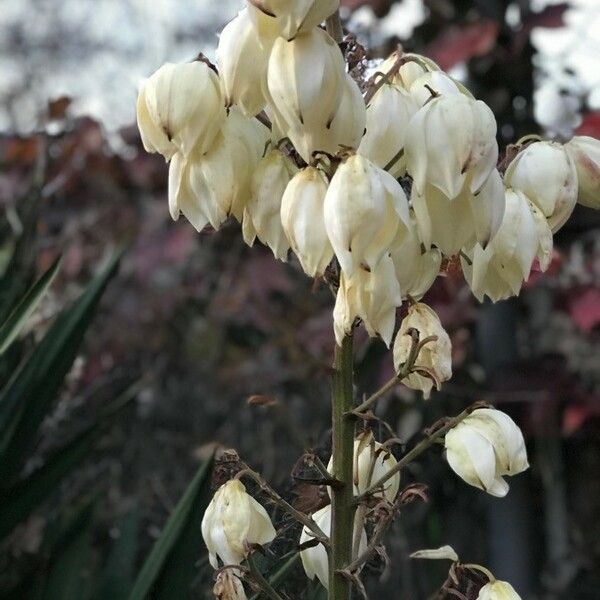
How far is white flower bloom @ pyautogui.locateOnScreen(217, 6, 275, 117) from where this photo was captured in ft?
2.07

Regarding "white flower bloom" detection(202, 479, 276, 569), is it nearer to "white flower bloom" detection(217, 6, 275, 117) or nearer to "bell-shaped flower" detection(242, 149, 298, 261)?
"bell-shaped flower" detection(242, 149, 298, 261)

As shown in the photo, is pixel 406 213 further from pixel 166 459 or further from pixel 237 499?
pixel 166 459

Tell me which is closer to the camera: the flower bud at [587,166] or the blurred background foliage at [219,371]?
the flower bud at [587,166]

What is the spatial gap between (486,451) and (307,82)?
279 millimetres

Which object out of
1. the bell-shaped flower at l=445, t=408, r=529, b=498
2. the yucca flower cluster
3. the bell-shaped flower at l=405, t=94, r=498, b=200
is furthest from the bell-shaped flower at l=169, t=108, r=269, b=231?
the bell-shaped flower at l=445, t=408, r=529, b=498

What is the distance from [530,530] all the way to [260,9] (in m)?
1.54

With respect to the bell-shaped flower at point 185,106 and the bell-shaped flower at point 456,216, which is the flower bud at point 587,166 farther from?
the bell-shaped flower at point 185,106

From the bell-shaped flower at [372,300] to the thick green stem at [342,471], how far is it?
6 centimetres

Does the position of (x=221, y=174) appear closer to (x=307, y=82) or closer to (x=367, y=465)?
(x=307, y=82)

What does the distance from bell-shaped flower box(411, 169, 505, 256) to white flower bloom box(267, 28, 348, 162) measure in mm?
81

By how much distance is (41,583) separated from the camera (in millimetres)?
1403

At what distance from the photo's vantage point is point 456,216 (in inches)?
24.9

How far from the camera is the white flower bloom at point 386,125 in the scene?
65cm

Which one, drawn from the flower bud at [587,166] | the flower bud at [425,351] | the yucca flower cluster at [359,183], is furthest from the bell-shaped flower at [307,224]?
the flower bud at [587,166]
